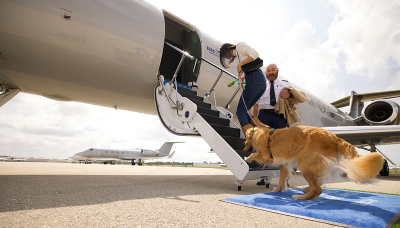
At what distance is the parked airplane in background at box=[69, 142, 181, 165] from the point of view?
28.2 meters

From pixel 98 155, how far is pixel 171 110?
28.9 m

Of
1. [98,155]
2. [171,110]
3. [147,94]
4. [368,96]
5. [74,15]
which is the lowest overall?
[98,155]

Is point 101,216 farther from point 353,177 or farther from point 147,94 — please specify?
point 147,94

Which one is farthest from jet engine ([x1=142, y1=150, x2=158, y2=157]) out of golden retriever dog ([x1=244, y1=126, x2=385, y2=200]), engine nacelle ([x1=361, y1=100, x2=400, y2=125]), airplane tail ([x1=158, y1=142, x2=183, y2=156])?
golden retriever dog ([x1=244, y1=126, x2=385, y2=200])

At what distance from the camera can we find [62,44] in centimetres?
326

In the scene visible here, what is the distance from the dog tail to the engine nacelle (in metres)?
8.04

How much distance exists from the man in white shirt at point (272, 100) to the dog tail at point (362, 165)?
112 cm

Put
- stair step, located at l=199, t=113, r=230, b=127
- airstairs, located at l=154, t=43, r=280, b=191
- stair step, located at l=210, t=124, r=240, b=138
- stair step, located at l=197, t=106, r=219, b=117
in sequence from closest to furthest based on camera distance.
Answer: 1. airstairs, located at l=154, t=43, r=280, b=191
2. stair step, located at l=210, t=124, r=240, b=138
3. stair step, located at l=199, t=113, r=230, b=127
4. stair step, located at l=197, t=106, r=219, b=117

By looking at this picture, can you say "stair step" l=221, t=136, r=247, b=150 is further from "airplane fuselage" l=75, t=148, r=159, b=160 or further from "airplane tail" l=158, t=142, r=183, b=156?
"airplane tail" l=158, t=142, r=183, b=156

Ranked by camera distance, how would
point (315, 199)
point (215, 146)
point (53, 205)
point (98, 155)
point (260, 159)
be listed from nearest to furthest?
point (53, 205) < point (315, 199) < point (260, 159) < point (215, 146) < point (98, 155)

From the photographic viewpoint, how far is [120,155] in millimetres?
31000

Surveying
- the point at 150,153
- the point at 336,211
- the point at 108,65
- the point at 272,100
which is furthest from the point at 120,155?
the point at 336,211

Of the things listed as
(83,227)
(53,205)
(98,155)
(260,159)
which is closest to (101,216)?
(83,227)

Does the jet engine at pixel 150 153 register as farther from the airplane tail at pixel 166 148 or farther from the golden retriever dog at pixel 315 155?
the golden retriever dog at pixel 315 155
